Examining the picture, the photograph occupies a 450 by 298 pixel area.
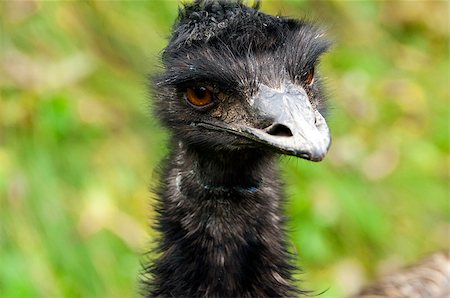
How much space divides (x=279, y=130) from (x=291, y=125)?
4 centimetres

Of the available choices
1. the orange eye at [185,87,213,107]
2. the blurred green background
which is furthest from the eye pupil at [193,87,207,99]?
the blurred green background

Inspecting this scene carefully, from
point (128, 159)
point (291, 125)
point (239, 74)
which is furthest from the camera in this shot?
point (128, 159)

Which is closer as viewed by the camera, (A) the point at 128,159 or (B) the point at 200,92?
(B) the point at 200,92

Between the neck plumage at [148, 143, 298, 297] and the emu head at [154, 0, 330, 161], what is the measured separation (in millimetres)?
83

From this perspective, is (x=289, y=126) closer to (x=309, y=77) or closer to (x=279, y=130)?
(x=279, y=130)

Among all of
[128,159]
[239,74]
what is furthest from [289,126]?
[128,159]

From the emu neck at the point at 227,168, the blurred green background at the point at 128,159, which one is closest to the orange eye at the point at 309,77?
the emu neck at the point at 227,168

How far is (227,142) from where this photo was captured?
80.5 inches

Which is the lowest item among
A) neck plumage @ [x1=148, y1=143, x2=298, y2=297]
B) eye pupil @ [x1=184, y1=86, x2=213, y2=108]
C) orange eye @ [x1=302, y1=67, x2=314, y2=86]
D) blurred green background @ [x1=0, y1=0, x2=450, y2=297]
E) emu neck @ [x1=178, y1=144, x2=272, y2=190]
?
neck plumage @ [x1=148, y1=143, x2=298, y2=297]

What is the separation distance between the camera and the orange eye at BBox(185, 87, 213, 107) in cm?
204

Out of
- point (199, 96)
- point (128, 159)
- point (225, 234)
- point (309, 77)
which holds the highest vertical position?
point (128, 159)

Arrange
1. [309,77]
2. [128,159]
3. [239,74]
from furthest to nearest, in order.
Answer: [128,159], [309,77], [239,74]

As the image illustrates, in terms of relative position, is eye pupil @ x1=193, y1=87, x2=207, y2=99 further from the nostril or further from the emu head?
the nostril

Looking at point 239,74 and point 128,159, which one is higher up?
point 128,159
